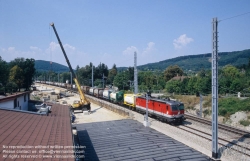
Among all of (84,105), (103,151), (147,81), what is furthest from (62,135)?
(147,81)

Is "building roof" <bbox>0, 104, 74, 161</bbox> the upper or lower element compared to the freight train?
upper

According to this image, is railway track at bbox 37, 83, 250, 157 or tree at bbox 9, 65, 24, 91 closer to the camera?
railway track at bbox 37, 83, 250, 157

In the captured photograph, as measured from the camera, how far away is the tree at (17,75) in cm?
6303

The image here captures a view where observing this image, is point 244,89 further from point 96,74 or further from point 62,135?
point 96,74

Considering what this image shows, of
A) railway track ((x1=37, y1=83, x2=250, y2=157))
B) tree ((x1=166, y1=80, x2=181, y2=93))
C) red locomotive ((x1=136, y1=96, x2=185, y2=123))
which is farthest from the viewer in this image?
tree ((x1=166, y1=80, x2=181, y2=93))

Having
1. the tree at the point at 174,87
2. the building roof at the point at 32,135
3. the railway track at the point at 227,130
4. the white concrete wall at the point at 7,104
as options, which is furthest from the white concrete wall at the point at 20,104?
the tree at the point at 174,87

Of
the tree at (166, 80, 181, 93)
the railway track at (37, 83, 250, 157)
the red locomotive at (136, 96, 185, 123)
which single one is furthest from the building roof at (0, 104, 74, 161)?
the tree at (166, 80, 181, 93)

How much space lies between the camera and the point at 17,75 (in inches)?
2525

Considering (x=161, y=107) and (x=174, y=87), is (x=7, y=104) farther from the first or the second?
(x=174, y=87)

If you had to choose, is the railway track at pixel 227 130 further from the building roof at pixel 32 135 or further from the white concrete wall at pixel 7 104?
the white concrete wall at pixel 7 104

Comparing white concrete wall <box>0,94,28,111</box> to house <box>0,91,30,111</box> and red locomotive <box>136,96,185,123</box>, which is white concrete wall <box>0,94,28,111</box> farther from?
red locomotive <box>136,96,185,123</box>

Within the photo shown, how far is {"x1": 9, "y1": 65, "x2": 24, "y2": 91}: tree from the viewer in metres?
63.0

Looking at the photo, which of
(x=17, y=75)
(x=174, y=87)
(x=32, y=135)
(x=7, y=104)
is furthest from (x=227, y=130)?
(x=17, y=75)

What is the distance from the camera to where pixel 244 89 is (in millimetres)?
39844
